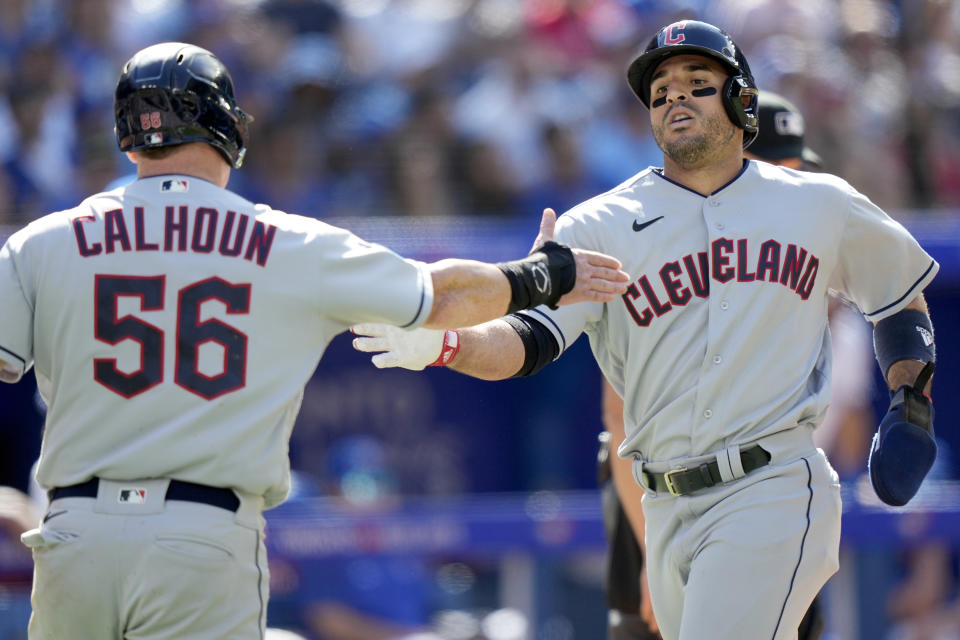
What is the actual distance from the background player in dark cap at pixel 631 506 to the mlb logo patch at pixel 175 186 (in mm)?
1620

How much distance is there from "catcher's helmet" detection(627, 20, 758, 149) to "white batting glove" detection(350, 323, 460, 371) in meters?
0.99

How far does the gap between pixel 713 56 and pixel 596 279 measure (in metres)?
0.74

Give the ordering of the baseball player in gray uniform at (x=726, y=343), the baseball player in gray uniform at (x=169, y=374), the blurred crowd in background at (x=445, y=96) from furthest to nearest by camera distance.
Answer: the blurred crowd in background at (x=445, y=96), the baseball player in gray uniform at (x=726, y=343), the baseball player in gray uniform at (x=169, y=374)

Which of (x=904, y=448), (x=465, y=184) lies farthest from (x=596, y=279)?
(x=465, y=184)

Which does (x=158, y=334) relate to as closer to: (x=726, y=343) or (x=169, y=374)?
(x=169, y=374)

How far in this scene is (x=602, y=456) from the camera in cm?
454

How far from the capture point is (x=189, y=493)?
306 centimetres

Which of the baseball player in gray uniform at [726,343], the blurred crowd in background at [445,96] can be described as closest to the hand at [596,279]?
the baseball player in gray uniform at [726,343]

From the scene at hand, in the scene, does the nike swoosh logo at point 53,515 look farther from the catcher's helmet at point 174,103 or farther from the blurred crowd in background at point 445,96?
the blurred crowd in background at point 445,96

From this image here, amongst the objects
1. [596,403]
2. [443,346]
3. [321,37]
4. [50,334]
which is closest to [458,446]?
[596,403]

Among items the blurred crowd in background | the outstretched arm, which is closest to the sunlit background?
the blurred crowd in background

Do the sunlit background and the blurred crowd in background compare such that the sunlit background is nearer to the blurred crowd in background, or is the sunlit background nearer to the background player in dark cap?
the blurred crowd in background

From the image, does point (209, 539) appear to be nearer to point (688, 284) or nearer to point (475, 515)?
point (688, 284)

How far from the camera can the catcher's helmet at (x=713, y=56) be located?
374cm
